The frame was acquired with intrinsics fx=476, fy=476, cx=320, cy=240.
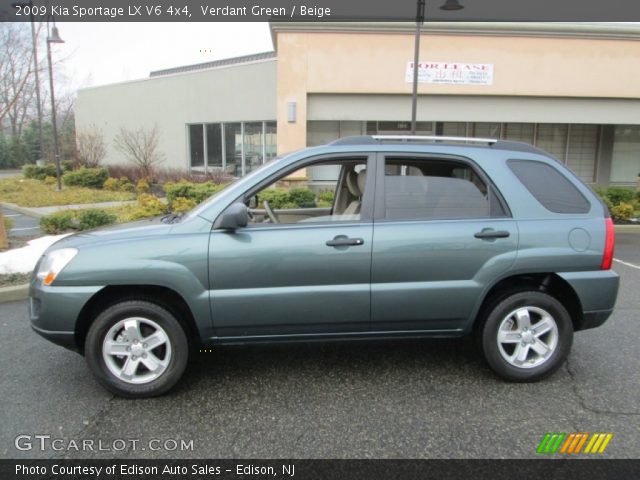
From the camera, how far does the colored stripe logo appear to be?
2.76 m

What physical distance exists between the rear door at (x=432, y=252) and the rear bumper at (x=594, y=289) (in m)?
0.53

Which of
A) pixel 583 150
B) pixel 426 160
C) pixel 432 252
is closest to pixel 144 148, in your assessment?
pixel 583 150

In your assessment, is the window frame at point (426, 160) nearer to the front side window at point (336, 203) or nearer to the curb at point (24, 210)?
the front side window at point (336, 203)

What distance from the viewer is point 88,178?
20.0 metres

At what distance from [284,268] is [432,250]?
104cm

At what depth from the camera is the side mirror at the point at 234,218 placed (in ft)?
10.5

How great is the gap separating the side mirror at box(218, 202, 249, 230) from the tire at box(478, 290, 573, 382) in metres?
1.92

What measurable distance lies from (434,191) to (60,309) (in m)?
2.75

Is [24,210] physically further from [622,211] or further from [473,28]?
[622,211]

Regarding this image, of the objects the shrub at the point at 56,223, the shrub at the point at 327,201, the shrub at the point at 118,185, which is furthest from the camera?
the shrub at the point at 118,185

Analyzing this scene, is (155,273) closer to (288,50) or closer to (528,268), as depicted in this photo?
(528,268)

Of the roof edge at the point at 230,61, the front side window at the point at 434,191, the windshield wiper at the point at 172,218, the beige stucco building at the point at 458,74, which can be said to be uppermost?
the roof edge at the point at 230,61

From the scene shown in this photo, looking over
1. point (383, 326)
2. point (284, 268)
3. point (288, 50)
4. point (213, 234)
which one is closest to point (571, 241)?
point (383, 326)

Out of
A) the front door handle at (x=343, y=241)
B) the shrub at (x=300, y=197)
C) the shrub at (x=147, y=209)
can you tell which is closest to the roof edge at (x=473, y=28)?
the shrub at (x=300, y=197)
